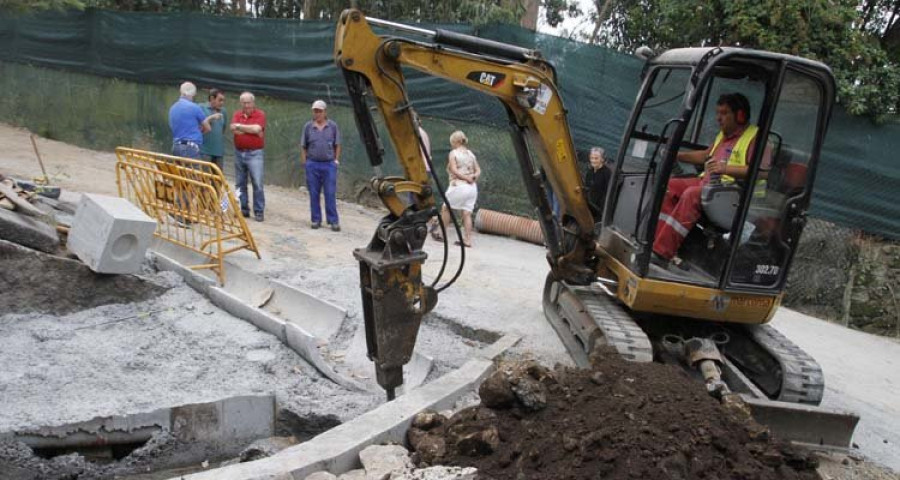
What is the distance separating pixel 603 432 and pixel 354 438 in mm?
1374

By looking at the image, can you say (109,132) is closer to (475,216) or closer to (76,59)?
(76,59)

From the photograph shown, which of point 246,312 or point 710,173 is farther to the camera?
point 246,312

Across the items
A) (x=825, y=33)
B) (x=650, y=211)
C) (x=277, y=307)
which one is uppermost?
(x=825, y=33)

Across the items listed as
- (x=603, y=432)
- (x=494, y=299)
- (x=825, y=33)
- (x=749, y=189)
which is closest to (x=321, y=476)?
(x=603, y=432)

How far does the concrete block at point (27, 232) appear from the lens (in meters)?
6.48

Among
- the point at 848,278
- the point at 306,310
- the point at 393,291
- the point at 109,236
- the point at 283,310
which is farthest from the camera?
the point at 848,278

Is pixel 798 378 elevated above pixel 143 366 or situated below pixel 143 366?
above

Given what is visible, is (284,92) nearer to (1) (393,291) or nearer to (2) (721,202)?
(1) (393,291)

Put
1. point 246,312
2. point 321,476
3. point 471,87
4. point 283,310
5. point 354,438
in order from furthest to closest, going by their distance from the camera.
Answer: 1. point 283,310
2. point 246,312
3. point 471,87
4. point 354,438
5. point 321,476

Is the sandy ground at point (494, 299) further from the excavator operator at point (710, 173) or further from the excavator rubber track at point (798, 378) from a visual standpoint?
the excavator operator at point (710, 173)

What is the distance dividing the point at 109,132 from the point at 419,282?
13.7 metres

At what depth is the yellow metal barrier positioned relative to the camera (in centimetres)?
774

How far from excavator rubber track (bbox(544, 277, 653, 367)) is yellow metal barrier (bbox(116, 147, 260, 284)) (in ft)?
11.3

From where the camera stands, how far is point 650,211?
17.3 ft
